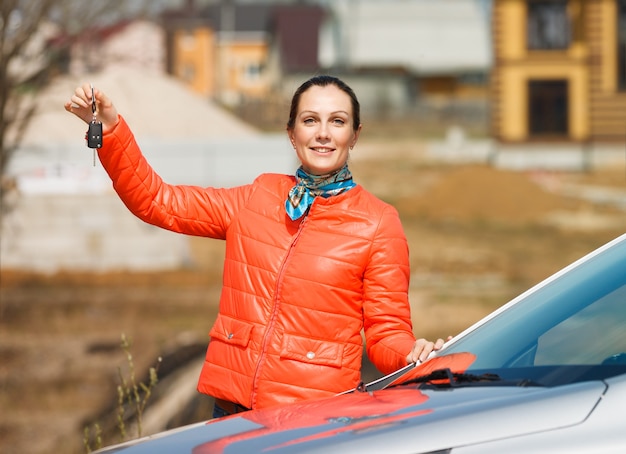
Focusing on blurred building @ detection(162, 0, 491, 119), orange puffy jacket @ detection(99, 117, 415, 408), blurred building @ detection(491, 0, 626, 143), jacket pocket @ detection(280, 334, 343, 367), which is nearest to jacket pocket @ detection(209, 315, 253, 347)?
orange puffy jacket @ detection(99, 117, 415, 408)

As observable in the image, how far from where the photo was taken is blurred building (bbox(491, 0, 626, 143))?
1399 inches

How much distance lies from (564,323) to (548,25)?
112 feet

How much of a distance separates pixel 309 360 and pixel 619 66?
1345 inches

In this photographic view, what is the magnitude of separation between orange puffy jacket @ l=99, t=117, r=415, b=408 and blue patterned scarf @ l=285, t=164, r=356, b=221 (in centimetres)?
3

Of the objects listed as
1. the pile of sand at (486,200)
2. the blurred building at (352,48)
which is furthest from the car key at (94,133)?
the blurred building at (352,48)

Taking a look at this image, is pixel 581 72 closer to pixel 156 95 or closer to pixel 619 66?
pixel 619 66

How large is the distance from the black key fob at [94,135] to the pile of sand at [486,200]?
25.3 metres

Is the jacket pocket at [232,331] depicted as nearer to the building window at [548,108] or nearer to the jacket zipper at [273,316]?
the jacket zipper at [273,316]

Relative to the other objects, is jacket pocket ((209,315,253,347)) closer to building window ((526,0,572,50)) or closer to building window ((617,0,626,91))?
building window ((526,0,572,50))

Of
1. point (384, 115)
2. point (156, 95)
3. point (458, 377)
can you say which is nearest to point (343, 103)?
point (458, 377)

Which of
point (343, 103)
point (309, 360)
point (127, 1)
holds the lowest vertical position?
point (309, 360)

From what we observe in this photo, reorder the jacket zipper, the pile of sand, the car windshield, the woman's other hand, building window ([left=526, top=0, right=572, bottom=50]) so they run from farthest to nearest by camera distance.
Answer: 1. building window ([left=526, top=0, right=572, bottom=50])
2. the pile of sand
3. the jacket zipper
4. the woman's other hand
5. the car windshield

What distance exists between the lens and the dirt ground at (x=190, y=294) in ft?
40.9

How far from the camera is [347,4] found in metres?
70.1
